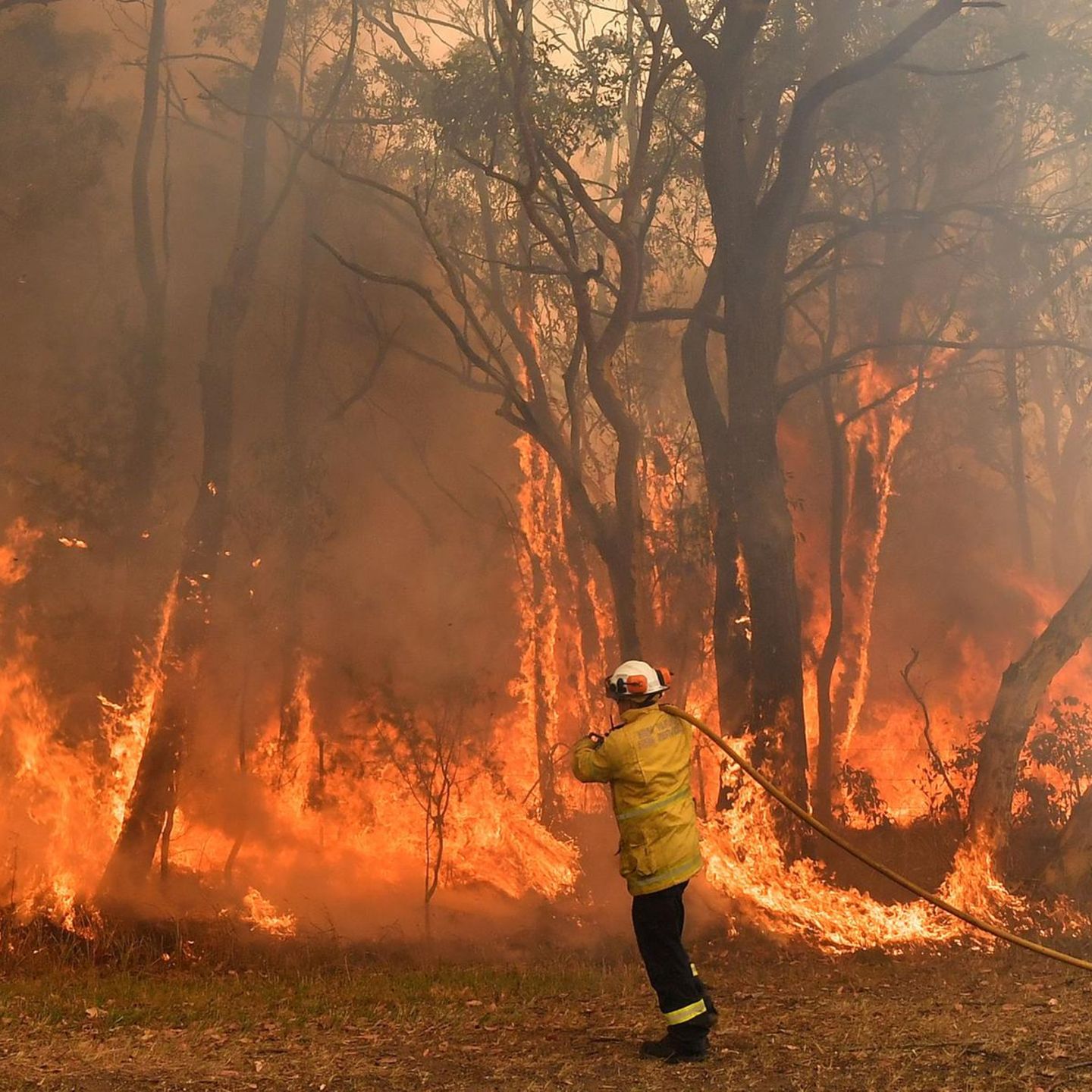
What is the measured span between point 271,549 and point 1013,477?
9.13 m

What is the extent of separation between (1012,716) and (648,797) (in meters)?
5.44

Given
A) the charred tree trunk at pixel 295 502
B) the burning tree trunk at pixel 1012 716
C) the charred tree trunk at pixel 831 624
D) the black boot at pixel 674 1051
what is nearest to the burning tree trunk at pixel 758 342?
the burning tree trunk at pixel 1012 716

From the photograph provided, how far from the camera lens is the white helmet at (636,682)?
5.70m

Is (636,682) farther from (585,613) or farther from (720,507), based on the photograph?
(585,613)

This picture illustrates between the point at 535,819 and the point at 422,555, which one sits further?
the point at 422,555

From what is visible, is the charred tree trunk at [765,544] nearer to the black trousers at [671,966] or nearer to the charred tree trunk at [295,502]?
the black trousers at [671,966]

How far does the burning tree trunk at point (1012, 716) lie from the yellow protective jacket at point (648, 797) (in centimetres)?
524

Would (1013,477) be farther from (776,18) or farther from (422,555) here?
(422,555)

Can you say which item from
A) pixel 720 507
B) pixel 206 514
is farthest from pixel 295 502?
pixel 720 507

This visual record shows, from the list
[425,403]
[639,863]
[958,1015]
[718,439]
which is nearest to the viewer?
[639,863]

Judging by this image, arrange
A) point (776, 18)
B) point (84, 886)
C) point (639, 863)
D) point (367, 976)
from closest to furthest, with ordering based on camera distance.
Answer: point (639, 863), point (367, 976), point (84, 886), point (776, 18)

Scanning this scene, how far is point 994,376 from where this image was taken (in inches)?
582

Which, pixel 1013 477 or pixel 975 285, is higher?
pixel 975 285

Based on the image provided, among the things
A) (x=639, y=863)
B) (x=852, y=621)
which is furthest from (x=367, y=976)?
(x=852, y=621)
